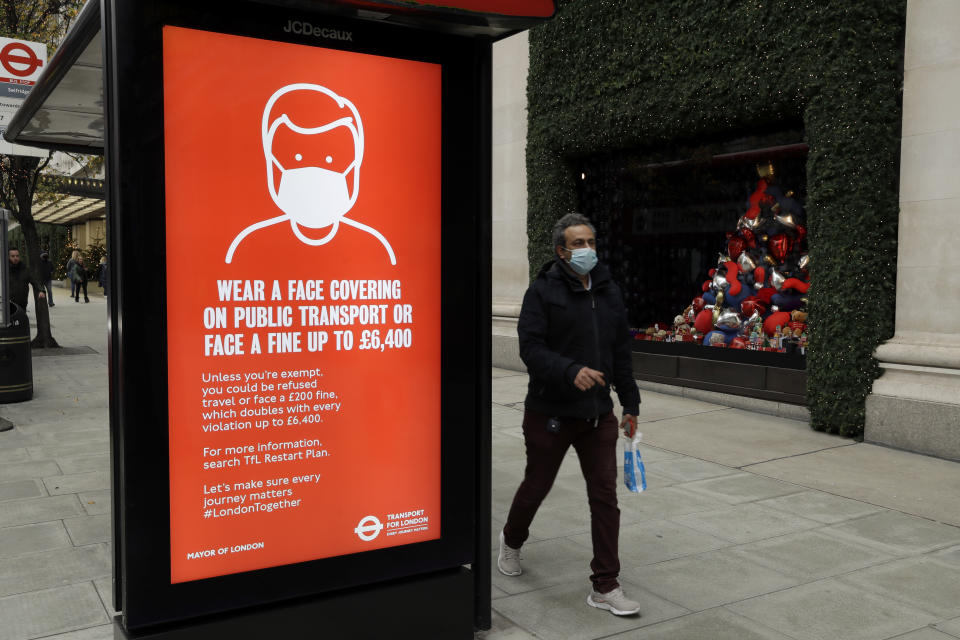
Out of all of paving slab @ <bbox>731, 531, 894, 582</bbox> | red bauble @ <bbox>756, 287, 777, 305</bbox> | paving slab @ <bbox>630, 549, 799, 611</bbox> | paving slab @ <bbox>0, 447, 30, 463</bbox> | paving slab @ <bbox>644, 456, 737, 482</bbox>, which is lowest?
paving slab @ <bbox>630, 549, 799, 611</bbox>

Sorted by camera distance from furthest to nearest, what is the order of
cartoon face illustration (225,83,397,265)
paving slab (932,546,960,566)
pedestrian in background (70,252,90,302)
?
pedestrian in background (70,252,90,302) → paving slab (932,546,960,566) → cartoon face illustration (225,83,397,265)

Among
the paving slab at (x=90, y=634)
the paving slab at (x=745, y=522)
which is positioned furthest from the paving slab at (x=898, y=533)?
the paving slab at (x=90, y=634)

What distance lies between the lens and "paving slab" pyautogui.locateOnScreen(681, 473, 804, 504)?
19.1 ft

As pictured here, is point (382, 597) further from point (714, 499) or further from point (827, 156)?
point (827, 156)

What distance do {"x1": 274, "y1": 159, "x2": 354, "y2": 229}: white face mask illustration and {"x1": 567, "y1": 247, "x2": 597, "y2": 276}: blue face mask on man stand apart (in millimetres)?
1206

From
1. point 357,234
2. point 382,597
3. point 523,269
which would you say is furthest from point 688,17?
point 382,597

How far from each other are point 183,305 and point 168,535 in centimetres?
83

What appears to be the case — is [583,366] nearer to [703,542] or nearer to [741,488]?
[703,542]

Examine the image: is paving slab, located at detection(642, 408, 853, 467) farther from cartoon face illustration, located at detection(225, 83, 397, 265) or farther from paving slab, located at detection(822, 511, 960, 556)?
cartoon face illustration, located at detection(225, 83, 397, 265)

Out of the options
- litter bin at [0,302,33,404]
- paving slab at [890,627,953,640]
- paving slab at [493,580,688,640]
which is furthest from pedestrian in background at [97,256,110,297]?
paving slab at [890,627,953,640]

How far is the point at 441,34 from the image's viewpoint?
11.2 feet

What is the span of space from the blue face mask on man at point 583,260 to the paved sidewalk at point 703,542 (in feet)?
5.41

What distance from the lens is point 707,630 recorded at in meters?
3.73

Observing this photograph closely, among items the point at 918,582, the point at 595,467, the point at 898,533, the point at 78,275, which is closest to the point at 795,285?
the point at 898,533
